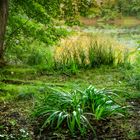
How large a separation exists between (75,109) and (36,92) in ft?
3.76

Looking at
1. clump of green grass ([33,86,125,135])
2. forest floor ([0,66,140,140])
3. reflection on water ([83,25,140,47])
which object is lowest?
reflection on water ([83,25,140,47])

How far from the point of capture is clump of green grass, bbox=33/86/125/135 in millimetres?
4113

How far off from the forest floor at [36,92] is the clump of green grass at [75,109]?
93mm

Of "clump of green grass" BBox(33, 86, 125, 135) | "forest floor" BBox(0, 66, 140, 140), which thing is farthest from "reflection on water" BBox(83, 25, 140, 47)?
"clump of green grass" BBox(33, 86, 125, 135)

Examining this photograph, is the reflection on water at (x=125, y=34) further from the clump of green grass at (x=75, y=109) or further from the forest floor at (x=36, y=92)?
the clump of green grass at (x=75, y=109)

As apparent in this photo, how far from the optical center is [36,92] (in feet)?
17.4

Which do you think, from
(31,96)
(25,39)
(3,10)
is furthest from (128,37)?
(31,96)

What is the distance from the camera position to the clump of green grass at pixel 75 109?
411cm

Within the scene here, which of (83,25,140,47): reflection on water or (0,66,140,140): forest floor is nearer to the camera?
A: (0,66,140,140): forest floor

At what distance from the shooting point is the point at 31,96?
5.18m

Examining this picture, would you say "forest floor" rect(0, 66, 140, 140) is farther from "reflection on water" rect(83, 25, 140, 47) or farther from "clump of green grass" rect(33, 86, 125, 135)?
"reflection on water" rect(83, 25, 140, 47)

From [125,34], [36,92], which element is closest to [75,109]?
[36,92]

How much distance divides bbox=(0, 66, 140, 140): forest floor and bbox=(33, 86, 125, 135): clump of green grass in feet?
0.31

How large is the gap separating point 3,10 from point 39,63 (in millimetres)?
1932
